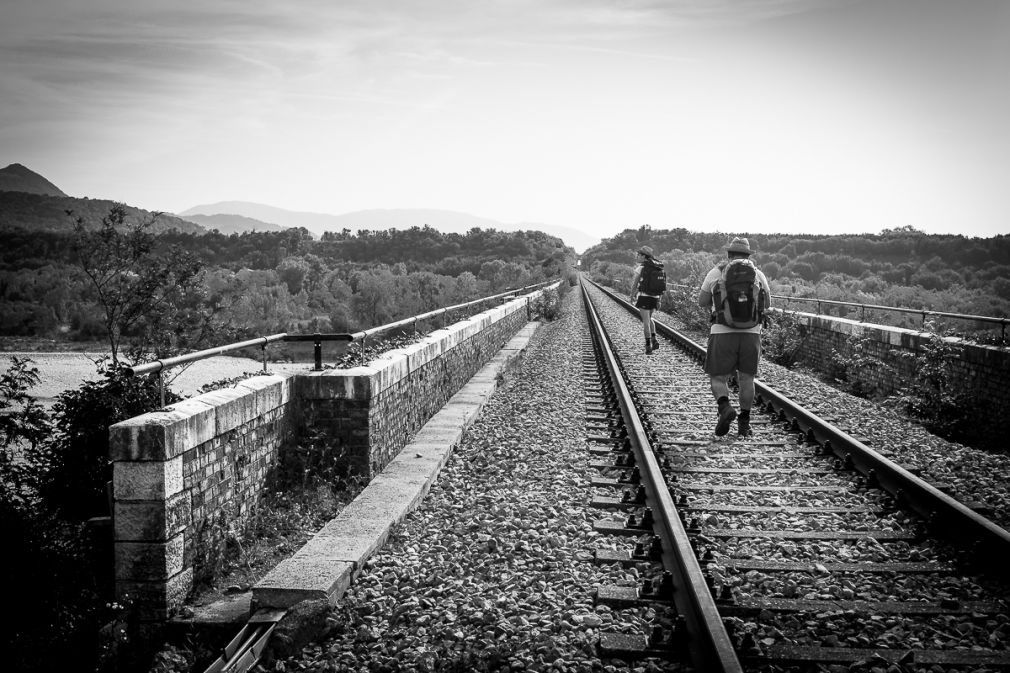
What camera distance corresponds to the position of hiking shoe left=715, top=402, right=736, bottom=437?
7352mm

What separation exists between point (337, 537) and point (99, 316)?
41.7 meters

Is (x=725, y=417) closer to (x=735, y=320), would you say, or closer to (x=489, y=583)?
(x=735, y=320)

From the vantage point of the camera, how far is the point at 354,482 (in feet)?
20.5

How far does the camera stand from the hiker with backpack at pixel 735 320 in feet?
23.2

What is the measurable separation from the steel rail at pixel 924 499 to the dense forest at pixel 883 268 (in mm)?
15058

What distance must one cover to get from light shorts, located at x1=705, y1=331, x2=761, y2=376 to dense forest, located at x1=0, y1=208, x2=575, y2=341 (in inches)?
386

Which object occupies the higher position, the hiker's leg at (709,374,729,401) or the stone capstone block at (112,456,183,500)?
the hiker's leg at (709,374,729,401)

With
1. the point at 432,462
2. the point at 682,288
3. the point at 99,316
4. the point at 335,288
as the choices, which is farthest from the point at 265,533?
the point at 335,288

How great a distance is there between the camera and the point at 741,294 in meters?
7.04

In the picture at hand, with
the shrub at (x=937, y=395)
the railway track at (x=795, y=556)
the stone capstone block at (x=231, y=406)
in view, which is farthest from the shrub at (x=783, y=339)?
the stone capstone block at (x=231, y=406)

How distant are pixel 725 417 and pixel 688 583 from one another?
3.81 metres

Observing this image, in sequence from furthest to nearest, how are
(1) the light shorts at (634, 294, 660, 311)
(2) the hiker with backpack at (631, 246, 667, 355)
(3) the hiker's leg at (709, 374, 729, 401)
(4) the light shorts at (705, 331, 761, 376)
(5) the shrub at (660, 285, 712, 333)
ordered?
(5) the shrub at (660, 285, 712, 333) < (1) the light shorts at (634, 294, 660, 311) < (2) the hiker with backpack at (631, 246, 667, 355) < (3) the hiker's leg at (709, 374, 729, 401) < (4) the light shorts at (705, 331, 761, 376)

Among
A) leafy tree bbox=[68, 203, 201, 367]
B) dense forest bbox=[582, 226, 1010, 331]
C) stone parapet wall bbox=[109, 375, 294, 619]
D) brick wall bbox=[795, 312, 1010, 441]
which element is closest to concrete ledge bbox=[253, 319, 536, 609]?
stone parapet wall bbox=[109, 375, 294, 619]

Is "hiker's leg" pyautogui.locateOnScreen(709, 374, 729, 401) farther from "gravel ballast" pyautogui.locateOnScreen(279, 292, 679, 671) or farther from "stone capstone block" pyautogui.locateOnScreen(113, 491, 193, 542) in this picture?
"stone capstone block" pyautogui.locateOnScreen(113, 491, 193, 542)
